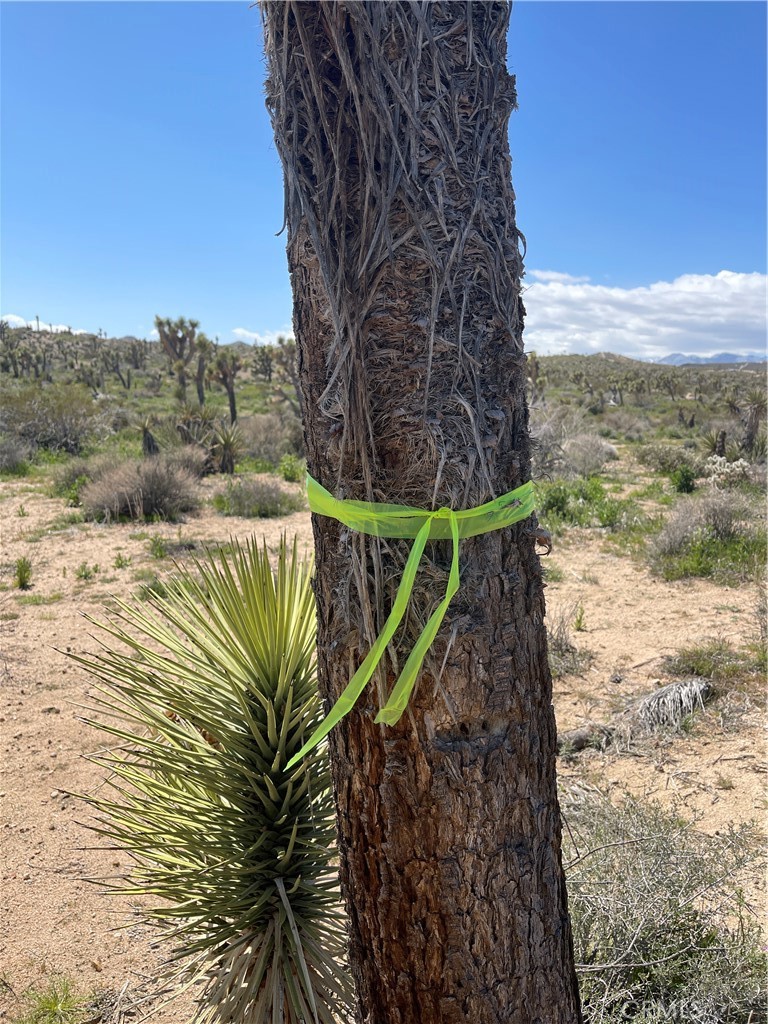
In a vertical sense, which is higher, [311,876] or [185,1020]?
[311,876]

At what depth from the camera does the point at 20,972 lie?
3037 mm

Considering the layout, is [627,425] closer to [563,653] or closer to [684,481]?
[684,481]

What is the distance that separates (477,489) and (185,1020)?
265 centimetres

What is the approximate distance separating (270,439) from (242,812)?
18.3 metres

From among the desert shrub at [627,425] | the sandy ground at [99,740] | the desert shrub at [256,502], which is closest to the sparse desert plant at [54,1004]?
the sandy ground at [99,740]

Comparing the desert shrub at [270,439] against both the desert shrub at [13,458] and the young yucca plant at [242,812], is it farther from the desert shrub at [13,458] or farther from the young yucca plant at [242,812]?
the young yucca plant at [242,812]

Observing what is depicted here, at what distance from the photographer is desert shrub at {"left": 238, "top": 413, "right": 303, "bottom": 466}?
18.9 meters

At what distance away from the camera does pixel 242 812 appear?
7.36ft

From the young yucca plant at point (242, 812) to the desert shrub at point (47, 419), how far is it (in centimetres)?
1727

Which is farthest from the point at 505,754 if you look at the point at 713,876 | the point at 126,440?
the point at 126,440

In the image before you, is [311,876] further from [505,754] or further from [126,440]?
[126,440]

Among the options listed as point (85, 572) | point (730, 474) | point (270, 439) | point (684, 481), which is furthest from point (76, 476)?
point (730, 474)

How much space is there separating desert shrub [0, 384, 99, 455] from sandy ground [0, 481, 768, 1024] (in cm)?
928

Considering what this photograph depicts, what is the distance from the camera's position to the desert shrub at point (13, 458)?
1563 centimetres
